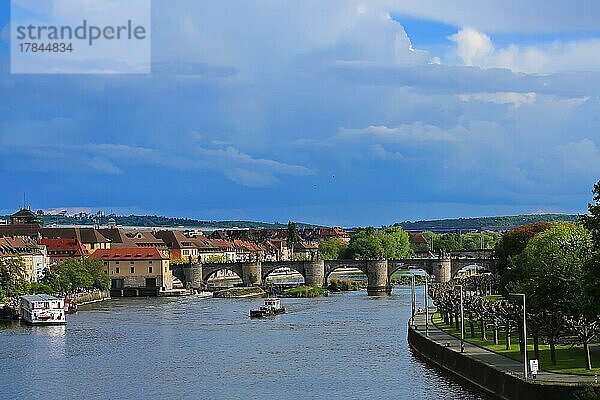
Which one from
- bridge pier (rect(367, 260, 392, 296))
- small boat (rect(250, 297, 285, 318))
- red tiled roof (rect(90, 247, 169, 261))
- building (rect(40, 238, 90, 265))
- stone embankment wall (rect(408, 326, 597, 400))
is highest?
building (rect(40, 238, 90, 265))

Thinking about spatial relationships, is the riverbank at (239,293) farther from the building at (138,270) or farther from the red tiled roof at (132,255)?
the red tiled roof at (132,255)

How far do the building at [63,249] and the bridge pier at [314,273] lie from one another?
25544 millimetres

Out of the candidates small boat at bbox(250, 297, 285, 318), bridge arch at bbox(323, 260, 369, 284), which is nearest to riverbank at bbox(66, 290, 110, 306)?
small boat at bbox(250, 297, 285, 318)

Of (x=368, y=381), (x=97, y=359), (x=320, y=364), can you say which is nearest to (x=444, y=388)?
(x=368, y=381)

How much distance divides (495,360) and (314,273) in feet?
296

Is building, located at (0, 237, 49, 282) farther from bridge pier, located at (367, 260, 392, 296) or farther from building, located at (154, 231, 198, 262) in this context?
bridge pier, located at (367, 260, 392, 296)

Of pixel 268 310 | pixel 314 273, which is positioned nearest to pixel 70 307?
pixel 268 310

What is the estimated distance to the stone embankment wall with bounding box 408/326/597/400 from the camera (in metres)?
36.3

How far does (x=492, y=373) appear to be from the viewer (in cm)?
4269

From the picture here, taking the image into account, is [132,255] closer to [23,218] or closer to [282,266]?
[282,266]

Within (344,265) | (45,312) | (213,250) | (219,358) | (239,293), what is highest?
(213,250)

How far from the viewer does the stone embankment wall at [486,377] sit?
36.3 m

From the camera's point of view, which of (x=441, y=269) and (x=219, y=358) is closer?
(x=219, y=358)

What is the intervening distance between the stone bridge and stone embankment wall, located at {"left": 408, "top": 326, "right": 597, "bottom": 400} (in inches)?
2853
